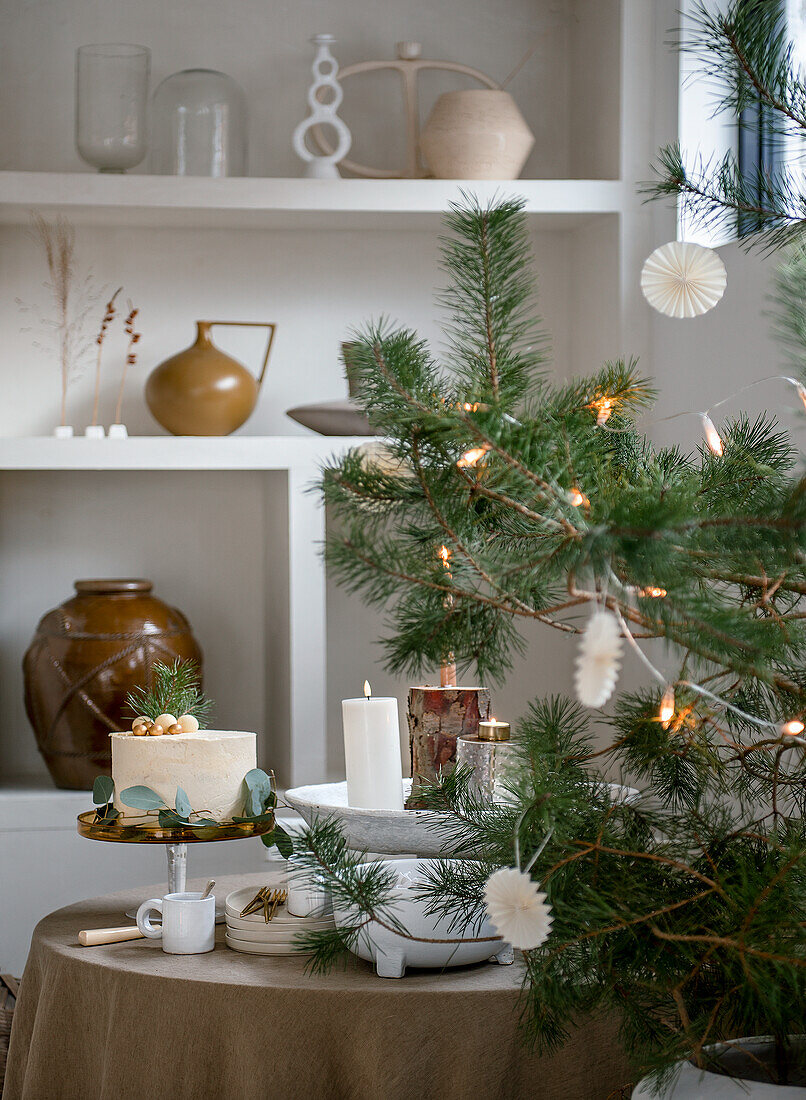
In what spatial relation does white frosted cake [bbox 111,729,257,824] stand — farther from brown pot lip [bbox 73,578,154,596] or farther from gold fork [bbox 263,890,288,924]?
brown pot lip [bbox 73,578,154,596]

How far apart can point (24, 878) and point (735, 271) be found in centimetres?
179

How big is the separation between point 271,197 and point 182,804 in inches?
60.4

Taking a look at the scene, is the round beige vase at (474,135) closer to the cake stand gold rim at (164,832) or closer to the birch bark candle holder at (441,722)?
the birch bark candle holder at (441,722)

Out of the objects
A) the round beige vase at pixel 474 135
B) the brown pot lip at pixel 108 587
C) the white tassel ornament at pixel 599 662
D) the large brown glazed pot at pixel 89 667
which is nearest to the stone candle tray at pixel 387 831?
the white tassel ornament at pixel 599 662

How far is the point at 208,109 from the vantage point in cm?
257

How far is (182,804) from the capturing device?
1359 mm

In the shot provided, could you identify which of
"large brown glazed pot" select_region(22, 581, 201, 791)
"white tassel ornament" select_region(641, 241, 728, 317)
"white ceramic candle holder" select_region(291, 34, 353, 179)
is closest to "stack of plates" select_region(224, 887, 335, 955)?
"white tassel ornament" select_region(641, 241, 728, 317)

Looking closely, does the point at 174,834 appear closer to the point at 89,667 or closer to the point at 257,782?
the point at 257,782

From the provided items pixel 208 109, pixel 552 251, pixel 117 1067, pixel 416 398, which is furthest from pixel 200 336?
pixel 416 398

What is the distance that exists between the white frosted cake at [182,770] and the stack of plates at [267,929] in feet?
0.42

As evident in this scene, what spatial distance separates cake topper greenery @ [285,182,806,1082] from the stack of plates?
A: 45 centimetres

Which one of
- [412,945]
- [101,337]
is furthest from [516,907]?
[101,337]

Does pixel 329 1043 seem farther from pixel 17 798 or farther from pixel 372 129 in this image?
pixel 372 129

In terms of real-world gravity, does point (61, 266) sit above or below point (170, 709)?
above
